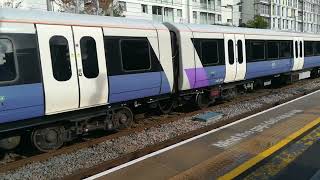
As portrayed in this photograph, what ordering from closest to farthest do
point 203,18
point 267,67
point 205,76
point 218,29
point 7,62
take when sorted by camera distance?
point 7,62, point 205,76, point 218,29, point 267,67, point 203,18

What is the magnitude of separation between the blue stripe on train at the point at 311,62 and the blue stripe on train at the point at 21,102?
59.4 ft

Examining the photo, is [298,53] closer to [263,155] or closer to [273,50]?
[273,50]

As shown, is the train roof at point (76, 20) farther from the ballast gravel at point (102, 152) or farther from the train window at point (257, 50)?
the train window at point (257, 50)

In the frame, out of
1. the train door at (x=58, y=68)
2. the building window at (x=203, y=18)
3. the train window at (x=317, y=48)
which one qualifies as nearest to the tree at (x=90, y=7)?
the train window at (x=317, y=48)

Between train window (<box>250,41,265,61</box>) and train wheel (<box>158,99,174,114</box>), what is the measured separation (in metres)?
5.04

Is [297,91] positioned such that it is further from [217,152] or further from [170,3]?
[170,3]

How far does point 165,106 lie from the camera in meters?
12.8

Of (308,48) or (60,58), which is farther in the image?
(308,48)

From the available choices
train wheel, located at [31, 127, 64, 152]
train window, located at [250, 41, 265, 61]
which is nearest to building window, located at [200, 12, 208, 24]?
train window, located at [250, 41, 265, 61]

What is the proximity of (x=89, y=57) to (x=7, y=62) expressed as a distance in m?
2.02

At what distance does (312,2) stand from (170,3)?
80.5m

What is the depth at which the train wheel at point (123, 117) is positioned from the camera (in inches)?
415

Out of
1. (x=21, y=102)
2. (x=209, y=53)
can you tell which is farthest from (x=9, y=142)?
(x=209, y=53)

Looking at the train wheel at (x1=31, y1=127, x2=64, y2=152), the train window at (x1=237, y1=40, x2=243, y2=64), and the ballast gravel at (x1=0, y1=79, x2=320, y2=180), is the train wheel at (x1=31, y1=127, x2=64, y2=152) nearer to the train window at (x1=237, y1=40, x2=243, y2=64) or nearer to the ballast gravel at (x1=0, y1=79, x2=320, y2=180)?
the ballast gravel at (x1=0, y1=79, x2=320, y2=180)
